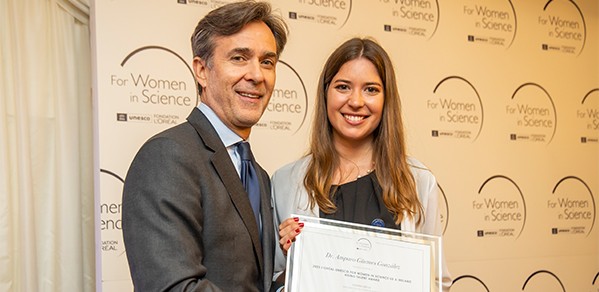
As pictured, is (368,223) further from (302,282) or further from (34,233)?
(34,233)

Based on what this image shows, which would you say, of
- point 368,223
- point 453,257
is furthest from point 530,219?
point 368,223

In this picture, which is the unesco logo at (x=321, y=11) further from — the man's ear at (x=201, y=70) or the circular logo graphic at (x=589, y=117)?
the circular logo graphic at (x=589, y=117)

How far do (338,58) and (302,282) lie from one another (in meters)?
0.91

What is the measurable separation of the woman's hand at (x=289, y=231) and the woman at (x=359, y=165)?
0.77 ft

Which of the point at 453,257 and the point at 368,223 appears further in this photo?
the point at 453,257

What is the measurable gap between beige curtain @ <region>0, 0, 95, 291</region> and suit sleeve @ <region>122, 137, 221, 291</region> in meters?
1.90

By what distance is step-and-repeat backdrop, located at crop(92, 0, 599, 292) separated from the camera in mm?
3250

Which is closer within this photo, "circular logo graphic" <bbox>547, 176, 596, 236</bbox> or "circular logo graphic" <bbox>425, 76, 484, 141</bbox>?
"circular logo graphic" <bbox>425, 76, 484, 141</bbox>

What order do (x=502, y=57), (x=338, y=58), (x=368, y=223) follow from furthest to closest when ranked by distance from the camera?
(x=502, y=57), (x=338, y=58), (x=368, y=223)

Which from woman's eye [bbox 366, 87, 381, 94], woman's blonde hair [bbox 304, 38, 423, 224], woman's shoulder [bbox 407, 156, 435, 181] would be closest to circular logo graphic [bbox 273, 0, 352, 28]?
woman's blonde hair [bbox 304, 38, 423, 224]

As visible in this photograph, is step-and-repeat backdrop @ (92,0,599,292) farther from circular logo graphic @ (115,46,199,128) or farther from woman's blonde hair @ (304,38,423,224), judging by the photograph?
woman's blonde hair @ (304,38,423,224)

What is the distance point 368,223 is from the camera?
2.14 meters

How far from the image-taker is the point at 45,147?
3.23 m

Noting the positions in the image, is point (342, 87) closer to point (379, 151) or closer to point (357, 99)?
point (357, 99)
